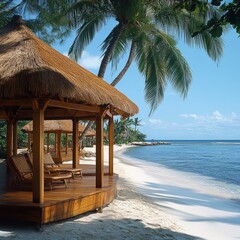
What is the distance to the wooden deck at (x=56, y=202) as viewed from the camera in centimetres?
496

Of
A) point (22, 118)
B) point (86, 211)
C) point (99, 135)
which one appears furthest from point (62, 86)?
point (22, 118)

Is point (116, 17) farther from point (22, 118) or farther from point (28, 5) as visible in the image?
point (22, 118)

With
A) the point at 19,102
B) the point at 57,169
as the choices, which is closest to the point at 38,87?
the point at 19,102

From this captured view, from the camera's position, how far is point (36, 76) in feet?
15.8

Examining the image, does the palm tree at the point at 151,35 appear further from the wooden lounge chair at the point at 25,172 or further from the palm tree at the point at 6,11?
the wooden lounge chair at the point at 25,172

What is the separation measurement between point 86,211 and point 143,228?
939 millimetres

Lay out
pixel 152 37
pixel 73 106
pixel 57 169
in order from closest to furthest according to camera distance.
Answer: pixel 73 106 → pixel 57 169 → pixel 152 37

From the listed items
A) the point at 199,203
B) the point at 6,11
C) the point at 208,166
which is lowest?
the point at 208,166

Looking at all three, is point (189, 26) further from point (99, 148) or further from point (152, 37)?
point (99, 148)

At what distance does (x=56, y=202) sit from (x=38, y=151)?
77 centimetres

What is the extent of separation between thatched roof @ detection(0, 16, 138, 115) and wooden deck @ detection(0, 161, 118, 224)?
149 cm

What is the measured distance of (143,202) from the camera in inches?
315

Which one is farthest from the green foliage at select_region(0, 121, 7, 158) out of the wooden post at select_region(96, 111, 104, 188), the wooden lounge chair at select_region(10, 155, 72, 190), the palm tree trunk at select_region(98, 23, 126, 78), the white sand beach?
the wooden post at select_region(96, 111, 104, 188)

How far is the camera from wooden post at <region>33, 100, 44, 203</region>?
198 inches
